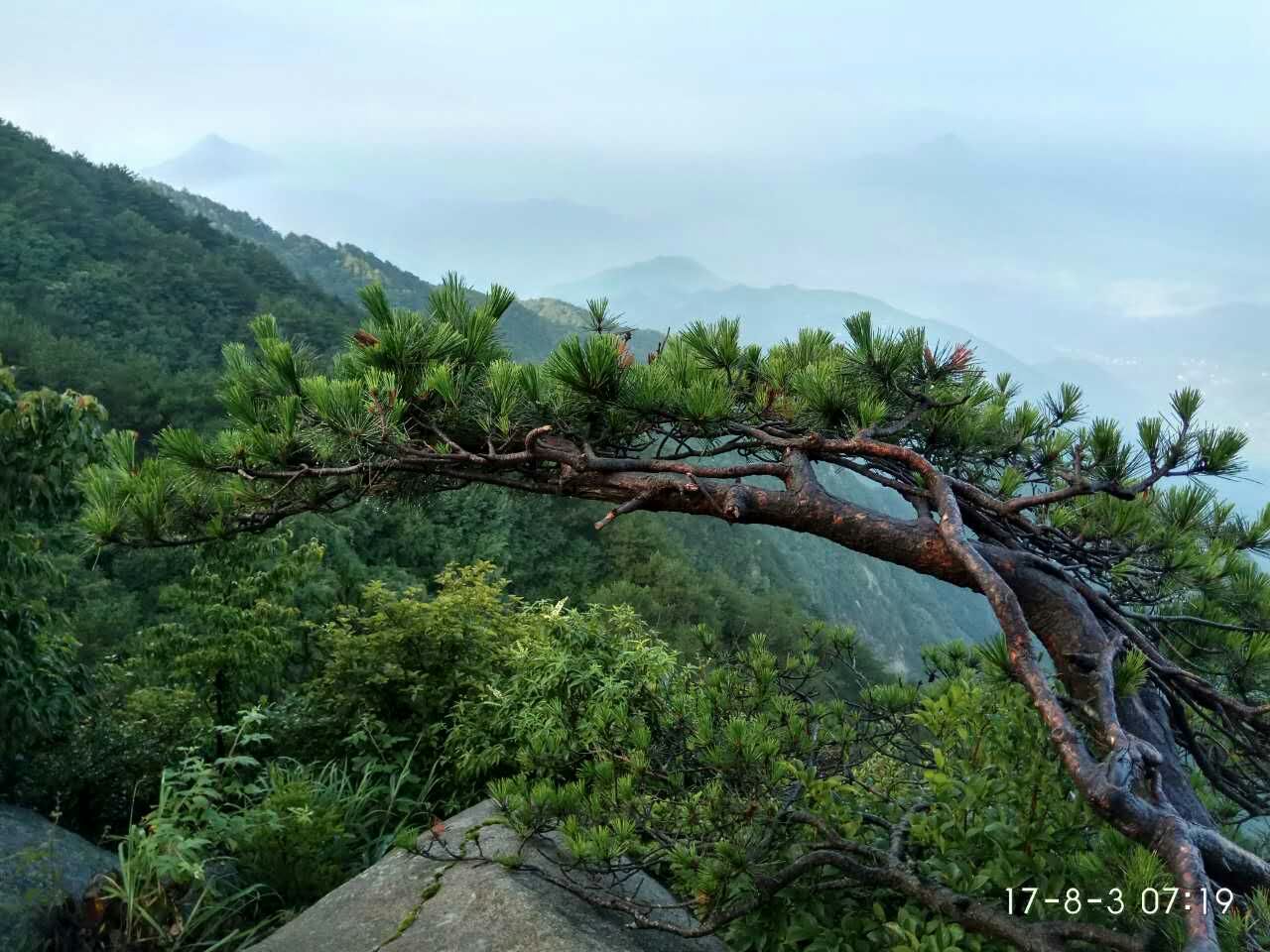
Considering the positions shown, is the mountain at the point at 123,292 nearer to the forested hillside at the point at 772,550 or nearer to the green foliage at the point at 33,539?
the forested hillside at the point at 772,550

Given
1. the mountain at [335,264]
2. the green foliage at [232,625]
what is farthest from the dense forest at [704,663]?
the mountain at [335,264]

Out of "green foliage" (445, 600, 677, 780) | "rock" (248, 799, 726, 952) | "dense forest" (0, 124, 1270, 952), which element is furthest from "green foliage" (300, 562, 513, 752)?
"rock" (248, 799, 726, 952)

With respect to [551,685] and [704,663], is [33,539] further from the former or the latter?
[704,663]

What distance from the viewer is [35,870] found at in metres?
3.94

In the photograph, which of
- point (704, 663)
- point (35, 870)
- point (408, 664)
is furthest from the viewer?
point (408, 664)

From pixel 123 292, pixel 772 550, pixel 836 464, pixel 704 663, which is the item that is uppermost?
pixel 123 292

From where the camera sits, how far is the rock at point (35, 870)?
139 inches

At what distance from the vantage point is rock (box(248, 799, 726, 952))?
8.43 ft

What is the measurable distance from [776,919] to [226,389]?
2.25 meters
